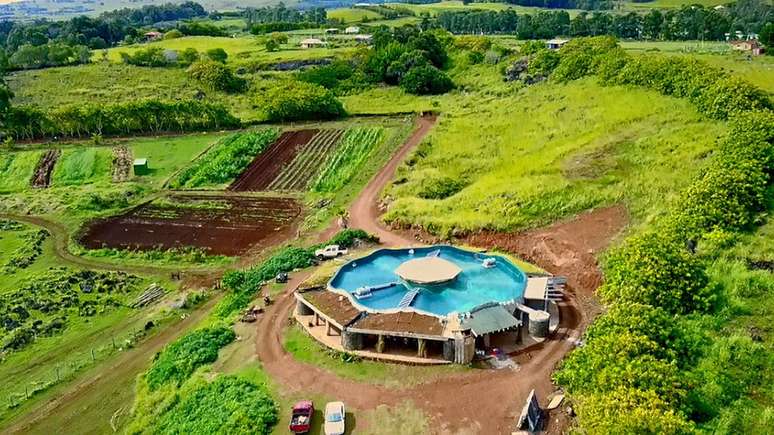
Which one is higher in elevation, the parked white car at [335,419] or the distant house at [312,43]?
the distant house at [312,43]

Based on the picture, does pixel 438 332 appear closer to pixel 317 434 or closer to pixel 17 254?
pixel 317 434

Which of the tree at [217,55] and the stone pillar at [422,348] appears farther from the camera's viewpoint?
the tree at [217,55]

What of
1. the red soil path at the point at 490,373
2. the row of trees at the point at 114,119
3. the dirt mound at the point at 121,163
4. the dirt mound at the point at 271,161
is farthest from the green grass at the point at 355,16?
the red soil path at the point at 490,373

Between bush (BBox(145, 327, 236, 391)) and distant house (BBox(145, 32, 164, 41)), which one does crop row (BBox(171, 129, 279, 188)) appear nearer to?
bush (BBox(145, 327, 236, 391))

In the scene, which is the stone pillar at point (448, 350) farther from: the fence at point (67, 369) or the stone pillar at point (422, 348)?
the fence at point (67, 369)

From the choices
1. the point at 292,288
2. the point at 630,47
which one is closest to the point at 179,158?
the point at 292,288

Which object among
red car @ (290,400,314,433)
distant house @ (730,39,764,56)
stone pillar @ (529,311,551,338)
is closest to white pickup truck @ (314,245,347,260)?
stone pillar @ (529,311,551,338)
